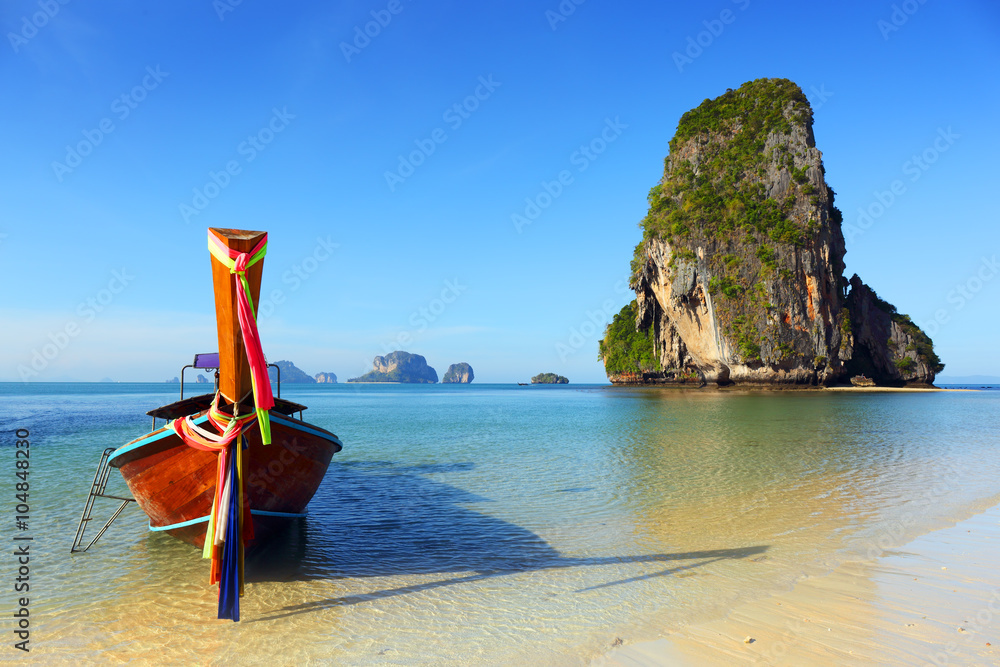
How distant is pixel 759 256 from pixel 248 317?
191 feet

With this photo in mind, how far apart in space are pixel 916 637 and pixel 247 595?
5.72 metres

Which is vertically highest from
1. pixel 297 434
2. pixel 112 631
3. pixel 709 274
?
pixel 709 274

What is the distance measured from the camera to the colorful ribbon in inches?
180

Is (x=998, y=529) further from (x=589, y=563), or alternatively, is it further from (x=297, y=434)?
(x=297, y=434)

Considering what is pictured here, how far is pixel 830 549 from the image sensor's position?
639cm

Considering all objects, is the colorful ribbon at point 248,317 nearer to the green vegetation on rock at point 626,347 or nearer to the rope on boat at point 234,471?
the rope on boat at point 234,471

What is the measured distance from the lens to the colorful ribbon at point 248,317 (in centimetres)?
458

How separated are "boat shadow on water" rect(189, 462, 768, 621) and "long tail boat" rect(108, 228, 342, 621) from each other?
574 millimetres

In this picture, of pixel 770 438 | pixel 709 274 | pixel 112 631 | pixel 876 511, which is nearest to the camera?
pixel 112 631

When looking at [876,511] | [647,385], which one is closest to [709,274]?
[647,385]

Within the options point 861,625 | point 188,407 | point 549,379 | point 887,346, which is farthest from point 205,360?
point 549,379

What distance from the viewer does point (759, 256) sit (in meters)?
54.9

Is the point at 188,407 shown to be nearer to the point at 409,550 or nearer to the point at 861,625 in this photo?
the point at 409,550

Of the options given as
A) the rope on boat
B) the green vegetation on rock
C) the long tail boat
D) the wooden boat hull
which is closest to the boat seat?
the long tail boat
